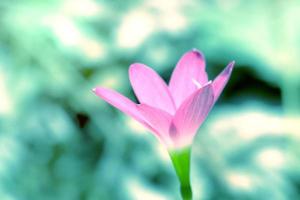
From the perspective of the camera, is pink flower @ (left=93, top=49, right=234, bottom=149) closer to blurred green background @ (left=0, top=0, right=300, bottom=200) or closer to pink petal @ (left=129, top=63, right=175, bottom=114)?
pink petal @ (left=129, top=63, right=175, bottom=114)

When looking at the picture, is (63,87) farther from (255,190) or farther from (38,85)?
(255,190)

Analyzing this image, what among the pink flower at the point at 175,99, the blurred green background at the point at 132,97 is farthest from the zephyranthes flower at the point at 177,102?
the blurred green background at the point at 132,97

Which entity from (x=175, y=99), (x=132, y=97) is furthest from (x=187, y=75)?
(x=132, y=97)

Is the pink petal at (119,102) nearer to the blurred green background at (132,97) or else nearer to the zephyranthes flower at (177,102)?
the zephyranthes flower at (177,102)

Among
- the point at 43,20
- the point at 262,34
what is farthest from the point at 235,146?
the point at 43,20

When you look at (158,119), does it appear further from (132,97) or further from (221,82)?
(132,97)
